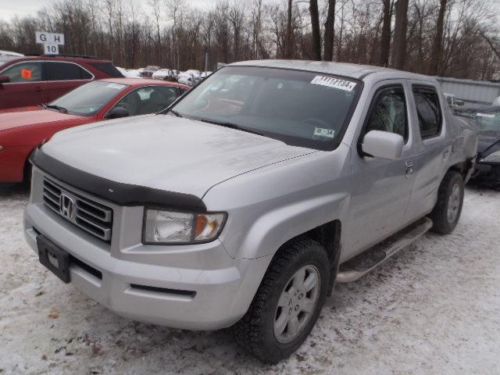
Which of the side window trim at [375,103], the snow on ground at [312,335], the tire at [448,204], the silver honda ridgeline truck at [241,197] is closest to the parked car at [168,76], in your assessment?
the tire at [448,204]

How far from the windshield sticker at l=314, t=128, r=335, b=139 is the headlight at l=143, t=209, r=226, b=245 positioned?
46.7 inches

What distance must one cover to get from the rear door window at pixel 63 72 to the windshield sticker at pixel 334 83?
6283 millimetres

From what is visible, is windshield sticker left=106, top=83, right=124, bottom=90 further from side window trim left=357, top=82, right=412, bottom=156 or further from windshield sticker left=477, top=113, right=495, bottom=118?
windshield sticker left=477, top=113, right=495, bottom=118

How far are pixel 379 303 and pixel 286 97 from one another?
182cm

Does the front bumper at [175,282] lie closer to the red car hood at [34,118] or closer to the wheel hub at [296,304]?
the wheel hub at [296,304]

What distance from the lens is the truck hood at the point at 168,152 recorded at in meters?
2.35

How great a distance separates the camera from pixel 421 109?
166 inches

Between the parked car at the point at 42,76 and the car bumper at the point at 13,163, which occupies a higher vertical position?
the parked car at the point at 42,76

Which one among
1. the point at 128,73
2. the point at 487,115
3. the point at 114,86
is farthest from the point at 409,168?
the point at 128,73

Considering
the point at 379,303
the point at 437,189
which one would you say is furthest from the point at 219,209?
the point at 437,189

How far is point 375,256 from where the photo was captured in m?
3.84

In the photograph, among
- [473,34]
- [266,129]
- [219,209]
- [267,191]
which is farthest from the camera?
[473,34]

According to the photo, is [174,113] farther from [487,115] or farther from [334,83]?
[487,115]

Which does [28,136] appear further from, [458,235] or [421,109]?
[458,235]
